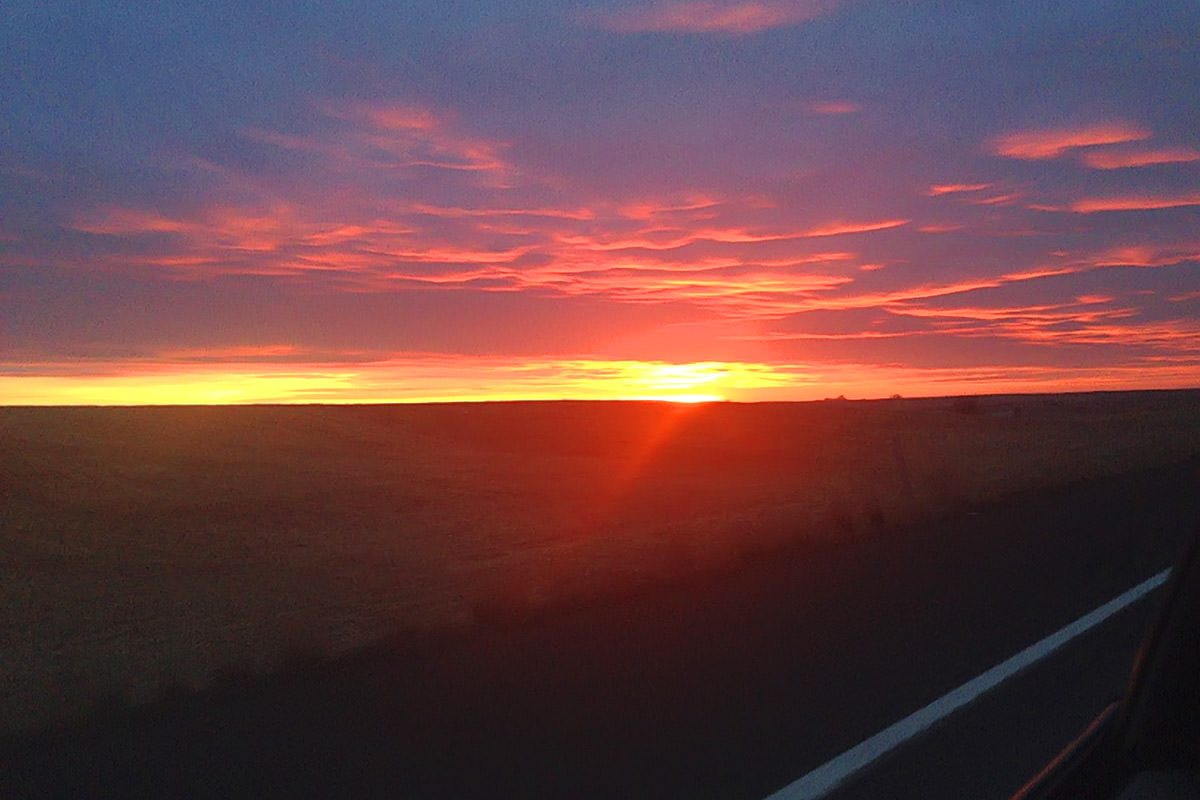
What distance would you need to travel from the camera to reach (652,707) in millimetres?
6926

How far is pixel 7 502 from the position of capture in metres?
27.1

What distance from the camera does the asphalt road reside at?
5.72 metres

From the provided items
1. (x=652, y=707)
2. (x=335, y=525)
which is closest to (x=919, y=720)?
(x=652, y=707)

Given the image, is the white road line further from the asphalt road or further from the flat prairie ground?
the flat prairie ground

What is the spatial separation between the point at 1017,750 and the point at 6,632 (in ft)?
37.2

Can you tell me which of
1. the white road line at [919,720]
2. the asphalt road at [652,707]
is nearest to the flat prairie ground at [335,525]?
the asphalt road at [652,707]

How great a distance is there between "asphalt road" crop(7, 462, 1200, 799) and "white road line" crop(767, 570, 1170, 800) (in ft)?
0.30

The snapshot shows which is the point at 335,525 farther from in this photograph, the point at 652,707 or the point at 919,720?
the point at 919,720

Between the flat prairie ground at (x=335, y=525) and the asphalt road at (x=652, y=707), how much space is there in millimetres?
1163

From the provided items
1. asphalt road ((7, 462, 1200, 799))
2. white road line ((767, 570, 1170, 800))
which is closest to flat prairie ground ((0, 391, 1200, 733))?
asphalt road ((7, 462, 1200, 799))

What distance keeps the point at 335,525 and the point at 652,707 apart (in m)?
19.5

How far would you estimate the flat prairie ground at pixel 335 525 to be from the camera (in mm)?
10836

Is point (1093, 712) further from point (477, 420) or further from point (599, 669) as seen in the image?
point (477, 420)

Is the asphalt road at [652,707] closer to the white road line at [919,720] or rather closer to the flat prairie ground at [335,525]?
the white road line at [919,720]
